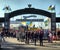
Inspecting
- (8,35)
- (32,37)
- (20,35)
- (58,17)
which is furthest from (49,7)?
(32,37)

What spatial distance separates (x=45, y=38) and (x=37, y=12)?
29.6 meters

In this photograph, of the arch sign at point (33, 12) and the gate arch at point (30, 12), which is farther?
the gate arch at point (30, 12)

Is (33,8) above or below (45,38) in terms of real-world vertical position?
above

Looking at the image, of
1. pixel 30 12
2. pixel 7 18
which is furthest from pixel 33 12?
pixel 7 18

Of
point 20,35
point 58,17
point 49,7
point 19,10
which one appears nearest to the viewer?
point 20,35

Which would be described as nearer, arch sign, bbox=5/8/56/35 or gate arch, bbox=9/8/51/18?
arch sign, bbox=5/8/56/35

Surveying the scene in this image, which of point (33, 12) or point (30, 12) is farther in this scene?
point (33, 12)

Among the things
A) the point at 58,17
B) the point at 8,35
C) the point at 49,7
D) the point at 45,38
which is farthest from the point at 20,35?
the point at 58,17

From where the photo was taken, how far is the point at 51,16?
2992 inches

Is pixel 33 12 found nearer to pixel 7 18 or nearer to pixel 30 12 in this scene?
pixel 30 12

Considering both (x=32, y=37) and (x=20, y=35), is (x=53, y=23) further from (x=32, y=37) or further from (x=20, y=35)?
(x=32, y=37)

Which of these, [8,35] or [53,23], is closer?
[8,35]

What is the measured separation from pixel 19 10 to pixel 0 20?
17.0 metres

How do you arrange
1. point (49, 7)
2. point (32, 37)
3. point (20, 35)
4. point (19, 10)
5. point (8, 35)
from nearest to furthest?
point (32, 37) → point (20, 35) → point (8, 35) → point (49, 7) → point (19, 10)
